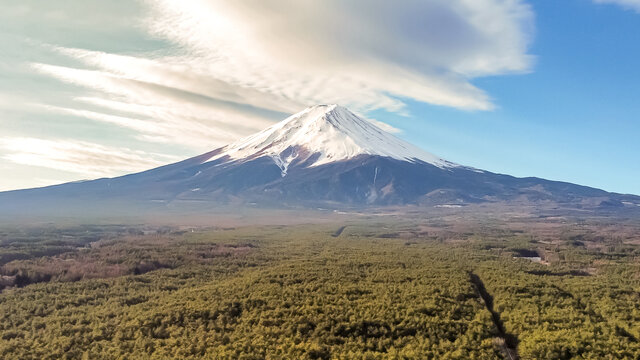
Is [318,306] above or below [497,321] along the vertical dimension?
above

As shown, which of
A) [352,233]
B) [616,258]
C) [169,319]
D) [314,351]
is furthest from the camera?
[352,233]

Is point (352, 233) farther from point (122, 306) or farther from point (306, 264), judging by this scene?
point (122, 306)

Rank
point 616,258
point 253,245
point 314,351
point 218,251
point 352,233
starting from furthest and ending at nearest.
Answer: point 352,233 → point 253,245 → point 218,251 → point 616,258 → point 314,351

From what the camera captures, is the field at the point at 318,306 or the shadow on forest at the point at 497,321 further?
the shadow on forest at the point at 497,321

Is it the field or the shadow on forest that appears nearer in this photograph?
the field

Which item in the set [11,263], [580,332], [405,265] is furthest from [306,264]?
[11,263]

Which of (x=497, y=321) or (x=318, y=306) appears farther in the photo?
(x=318, y=306)

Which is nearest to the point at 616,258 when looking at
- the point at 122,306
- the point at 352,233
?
the point at 352,233

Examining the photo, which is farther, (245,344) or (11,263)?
(11,263)
